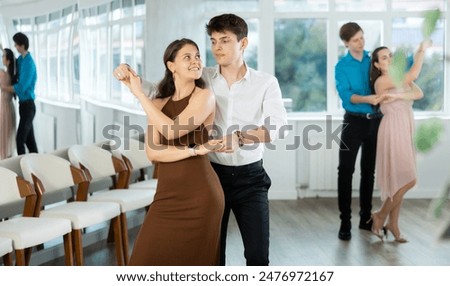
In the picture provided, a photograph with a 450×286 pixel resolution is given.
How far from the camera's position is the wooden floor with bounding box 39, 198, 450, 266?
421cm

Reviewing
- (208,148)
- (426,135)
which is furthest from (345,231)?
(426,135)

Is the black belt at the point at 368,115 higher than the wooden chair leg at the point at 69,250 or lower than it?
higher

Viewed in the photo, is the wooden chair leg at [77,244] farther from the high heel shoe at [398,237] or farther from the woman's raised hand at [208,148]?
the high heel shoe at [398,237]

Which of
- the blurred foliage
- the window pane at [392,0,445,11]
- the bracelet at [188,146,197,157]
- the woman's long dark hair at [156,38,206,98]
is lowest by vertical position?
the bracelet at [188,146,197,157]

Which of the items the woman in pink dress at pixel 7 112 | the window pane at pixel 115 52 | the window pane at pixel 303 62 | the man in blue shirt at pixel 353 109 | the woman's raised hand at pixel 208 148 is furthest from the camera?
the window pane at pixel 303 62

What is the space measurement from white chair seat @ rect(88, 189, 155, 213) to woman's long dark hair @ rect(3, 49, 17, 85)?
0.66m

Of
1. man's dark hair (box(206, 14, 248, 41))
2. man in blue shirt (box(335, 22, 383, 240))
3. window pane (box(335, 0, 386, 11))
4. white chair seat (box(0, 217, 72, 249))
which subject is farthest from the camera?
window pane (box(335, 0, 386, 11))

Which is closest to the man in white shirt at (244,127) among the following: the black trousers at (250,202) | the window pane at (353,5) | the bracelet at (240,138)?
the black trousers at (250,202)

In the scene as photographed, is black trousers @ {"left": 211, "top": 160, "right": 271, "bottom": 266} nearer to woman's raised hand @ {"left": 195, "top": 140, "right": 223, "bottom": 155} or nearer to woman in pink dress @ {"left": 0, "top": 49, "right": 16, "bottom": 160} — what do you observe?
woman's raised hand @ {"left": 195, "top": 140, "right": 223, "bottom": 155}

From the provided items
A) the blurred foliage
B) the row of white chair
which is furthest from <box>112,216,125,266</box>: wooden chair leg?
the blurred foliage

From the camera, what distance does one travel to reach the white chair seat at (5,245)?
3.35m

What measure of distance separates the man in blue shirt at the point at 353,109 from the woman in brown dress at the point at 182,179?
183 cm

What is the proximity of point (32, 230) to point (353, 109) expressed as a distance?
181cm

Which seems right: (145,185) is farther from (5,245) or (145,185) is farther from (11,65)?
(5,245)
